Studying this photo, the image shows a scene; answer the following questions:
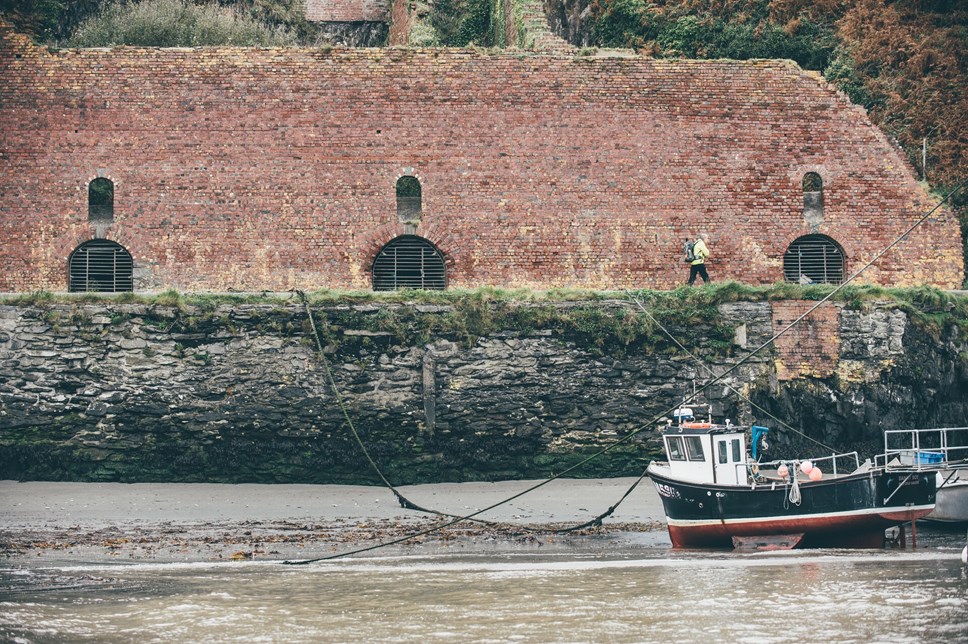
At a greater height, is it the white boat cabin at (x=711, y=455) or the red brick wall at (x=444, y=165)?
the red brick wall at (x=444, y=165)

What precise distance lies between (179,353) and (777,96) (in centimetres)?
1330

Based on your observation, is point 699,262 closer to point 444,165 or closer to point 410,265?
point 444,165

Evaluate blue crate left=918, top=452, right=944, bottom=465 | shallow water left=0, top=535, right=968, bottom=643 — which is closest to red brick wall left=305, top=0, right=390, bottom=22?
blue crate left=918, top=452, right=944, bottom=465

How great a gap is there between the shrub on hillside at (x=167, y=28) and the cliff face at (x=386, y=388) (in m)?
14.0

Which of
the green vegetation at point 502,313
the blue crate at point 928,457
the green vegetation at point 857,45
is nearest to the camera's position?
the blue crate at point 928,457

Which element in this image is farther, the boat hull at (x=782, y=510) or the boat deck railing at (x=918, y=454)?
the boat deck railing at (x=918, y=454)

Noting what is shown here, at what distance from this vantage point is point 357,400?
70.0 ft

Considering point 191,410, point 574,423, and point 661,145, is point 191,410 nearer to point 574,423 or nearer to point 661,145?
point 574,423

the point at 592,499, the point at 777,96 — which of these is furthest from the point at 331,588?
the point at 777,96

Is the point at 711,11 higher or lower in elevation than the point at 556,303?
higher

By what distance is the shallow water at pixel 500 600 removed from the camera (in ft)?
37.1

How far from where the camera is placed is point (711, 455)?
1808 centimetres

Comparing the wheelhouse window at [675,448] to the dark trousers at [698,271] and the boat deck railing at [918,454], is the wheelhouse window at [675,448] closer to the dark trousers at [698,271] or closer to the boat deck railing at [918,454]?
the boat deck railing at [918,454]

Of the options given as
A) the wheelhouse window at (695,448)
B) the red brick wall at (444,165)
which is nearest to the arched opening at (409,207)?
the red brick wall at (444,165)
